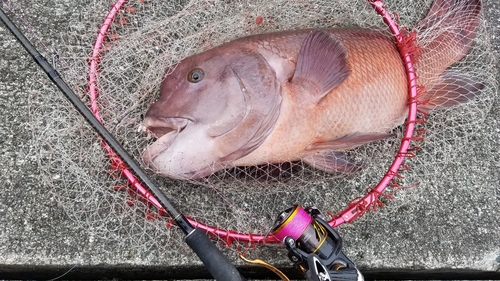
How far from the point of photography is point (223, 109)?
198cm

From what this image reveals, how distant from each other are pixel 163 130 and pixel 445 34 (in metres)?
1.50

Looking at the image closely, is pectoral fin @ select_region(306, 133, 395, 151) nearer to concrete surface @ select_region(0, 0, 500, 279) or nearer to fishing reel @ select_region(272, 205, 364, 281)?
fishing reel @ select_region(272, 205, 364, 281)

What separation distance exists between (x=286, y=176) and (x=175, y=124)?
59 centimetres

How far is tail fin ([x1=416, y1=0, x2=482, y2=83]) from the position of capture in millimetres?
2396

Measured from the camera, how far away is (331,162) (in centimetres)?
223

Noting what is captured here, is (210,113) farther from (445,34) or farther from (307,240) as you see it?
(445,34)

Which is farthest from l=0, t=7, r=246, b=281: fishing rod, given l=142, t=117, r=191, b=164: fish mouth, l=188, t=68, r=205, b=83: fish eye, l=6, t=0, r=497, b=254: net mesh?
l=188, t=68, r=205, b=83: fish eye

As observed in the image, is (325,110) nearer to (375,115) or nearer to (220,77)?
(375,115)

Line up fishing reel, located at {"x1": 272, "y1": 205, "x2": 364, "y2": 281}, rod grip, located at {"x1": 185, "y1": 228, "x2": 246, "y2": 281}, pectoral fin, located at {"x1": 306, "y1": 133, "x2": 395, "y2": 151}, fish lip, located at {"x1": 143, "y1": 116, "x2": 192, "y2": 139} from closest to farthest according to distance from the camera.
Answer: rod grip, located at {"x1": 185, "y1": 228, "x2": 246, "y2": 281}, fishing reel, located at {"x1": 272, "y1": 205, "x2": 364, "y2": 281}, fish lip, located at {"x1": 143, "y1": 116, "x2": 192, "y2": 139}, pectoral fin, located at {"x1": 306, "y1": 133, "x2": 395, "y2": 151}

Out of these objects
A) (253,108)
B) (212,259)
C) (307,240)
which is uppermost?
(253,108)

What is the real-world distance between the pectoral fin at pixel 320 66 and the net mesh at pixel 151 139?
1.25ft

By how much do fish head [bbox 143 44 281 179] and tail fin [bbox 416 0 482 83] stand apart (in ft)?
2.81

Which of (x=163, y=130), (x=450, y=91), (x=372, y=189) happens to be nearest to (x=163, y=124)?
(x=163, y=130)

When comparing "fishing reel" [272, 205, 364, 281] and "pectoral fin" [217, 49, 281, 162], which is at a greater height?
"pectoral fin" [217, 49, 281, 162]
